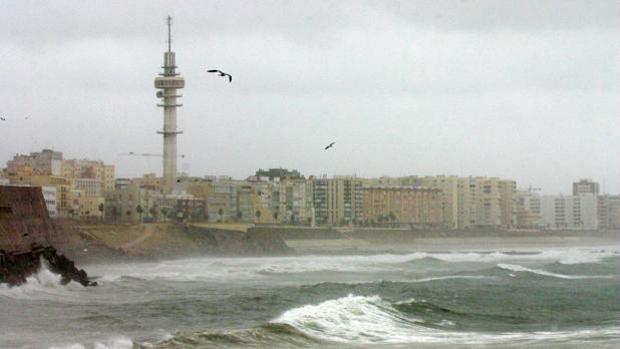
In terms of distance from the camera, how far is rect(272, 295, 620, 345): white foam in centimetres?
1900

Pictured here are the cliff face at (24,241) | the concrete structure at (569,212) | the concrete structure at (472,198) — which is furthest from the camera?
the concrete structure at (569,212)

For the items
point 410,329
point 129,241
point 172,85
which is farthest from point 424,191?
point 410,329

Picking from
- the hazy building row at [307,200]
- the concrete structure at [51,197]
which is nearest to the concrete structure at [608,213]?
the hazy building row at [307,200]

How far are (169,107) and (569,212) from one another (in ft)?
209

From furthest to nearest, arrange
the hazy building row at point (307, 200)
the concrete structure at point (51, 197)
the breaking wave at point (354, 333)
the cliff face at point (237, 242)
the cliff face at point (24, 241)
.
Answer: the hazy building row at point (307, 200) → the cliff face at point (237, 242) → the concrete structure at point (51, 197) → the cliff face at point (24, 241) → the breaking wave at point (354, 333)

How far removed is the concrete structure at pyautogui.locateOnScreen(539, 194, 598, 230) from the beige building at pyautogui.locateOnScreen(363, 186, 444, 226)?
17870 mm

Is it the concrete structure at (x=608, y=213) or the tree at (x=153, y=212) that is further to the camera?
the concrete structure at (x=608, y=213)

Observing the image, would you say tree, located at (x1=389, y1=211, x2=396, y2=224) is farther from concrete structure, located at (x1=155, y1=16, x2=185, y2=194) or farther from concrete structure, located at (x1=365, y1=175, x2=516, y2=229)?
concrete structure, located at (x1=155, y1=16, x2=185, y2=194)

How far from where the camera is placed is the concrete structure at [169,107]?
83.5m

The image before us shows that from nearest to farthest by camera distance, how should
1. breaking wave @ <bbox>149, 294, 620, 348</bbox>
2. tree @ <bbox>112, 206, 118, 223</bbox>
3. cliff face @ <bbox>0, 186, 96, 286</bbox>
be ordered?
breaking wave @ <bbox>149, 294, 620, 348</bbox> → cliff face @ <bbox>0, 186, 96, 286</bbox> → tree @ <bbox>112, 206, 118, 223</bbox>

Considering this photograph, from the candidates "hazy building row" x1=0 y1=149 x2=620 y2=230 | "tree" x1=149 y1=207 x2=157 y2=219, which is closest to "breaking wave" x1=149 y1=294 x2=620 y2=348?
"hazy building row" x1=0 y1=149 x2=620 y2=230

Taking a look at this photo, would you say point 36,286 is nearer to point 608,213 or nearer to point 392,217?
point 392,217

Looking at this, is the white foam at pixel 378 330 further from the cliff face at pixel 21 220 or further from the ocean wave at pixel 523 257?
the ocean wave at pixel 523 257

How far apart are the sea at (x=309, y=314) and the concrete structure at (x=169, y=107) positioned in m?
47.6
